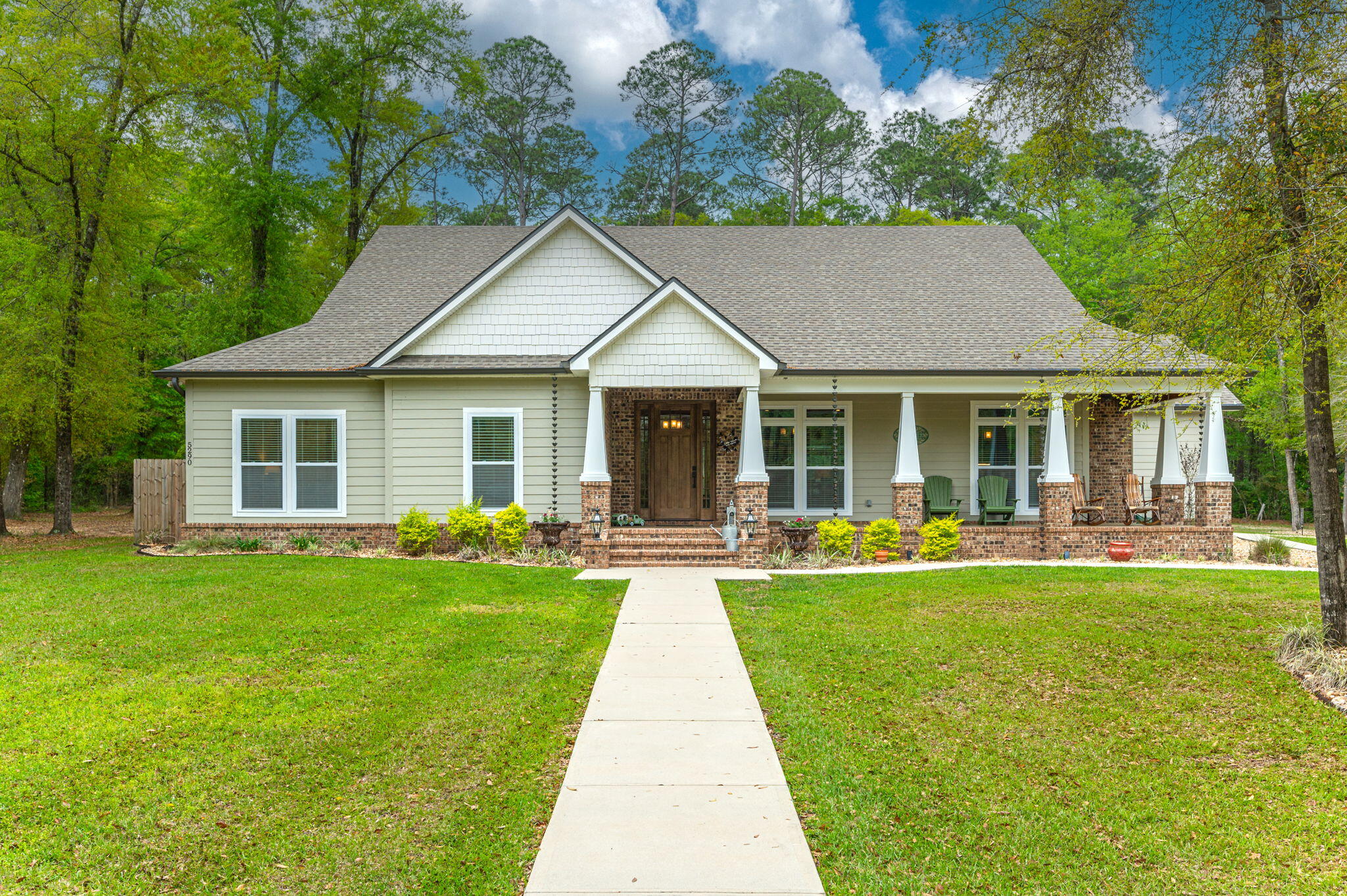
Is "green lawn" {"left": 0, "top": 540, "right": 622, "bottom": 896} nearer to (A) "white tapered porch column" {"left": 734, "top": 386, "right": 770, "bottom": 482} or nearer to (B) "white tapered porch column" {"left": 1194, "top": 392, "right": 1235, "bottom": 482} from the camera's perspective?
(A) "white tapered porch column" {"left": 734, "top": 386, "right": 770, "bottom": 482}

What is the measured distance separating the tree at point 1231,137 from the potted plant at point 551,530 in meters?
8.82

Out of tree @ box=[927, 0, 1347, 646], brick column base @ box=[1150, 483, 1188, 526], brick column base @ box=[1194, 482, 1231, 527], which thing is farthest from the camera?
brick column base @ box=[1150, 483, 1188, 526]

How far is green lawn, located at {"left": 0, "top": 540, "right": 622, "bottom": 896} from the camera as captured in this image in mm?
3629

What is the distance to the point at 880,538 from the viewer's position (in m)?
13.4

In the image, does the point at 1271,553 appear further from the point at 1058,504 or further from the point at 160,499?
the point at 160,499

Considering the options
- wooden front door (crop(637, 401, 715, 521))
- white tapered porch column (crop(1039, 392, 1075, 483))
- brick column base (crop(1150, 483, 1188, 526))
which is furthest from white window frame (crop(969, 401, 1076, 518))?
wooden front door (crop(637, 401, 715, 521))

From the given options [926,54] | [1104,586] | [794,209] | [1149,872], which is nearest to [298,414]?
[926,54]

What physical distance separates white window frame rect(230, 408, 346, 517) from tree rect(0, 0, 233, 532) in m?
5.24

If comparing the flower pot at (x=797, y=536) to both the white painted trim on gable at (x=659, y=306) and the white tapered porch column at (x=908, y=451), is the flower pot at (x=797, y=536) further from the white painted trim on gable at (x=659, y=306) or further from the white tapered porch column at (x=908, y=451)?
the white painted trim on gable at (x=659, y=306)

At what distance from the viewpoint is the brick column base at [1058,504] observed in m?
13.8

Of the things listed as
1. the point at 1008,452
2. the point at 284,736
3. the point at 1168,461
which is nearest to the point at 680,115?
the point at 1008,452

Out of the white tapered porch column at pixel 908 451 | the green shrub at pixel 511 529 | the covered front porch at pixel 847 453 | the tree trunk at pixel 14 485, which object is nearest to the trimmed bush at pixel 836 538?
the white tapered porch column at pixel 908 451

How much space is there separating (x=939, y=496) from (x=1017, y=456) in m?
1.82

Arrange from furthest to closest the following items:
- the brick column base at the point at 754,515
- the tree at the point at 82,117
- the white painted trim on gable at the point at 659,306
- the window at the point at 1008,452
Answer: the tree at the point at 82,117 < the window at the point at 1008,452 < the white painted trim on gable at the point at 659,306 < the brick column base at the point at 754,515
